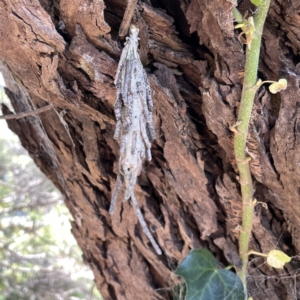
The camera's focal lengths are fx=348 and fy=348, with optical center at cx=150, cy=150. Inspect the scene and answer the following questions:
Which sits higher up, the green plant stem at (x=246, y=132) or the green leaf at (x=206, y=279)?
the green plant stem at (x=246, y=132)

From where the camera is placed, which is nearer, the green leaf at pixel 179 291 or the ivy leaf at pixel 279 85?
the ivy leaf at pixel 279 85

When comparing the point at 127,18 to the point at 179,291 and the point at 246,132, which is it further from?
the point at 179,291

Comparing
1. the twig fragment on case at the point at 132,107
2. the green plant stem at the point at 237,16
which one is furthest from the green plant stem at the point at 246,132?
the twig fragment on case at the point at 132,107

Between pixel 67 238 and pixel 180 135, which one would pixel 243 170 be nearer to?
pixel 180 135

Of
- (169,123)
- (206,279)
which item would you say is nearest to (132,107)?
(169,123)

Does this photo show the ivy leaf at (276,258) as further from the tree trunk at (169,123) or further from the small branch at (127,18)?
the small branch at (127,18)

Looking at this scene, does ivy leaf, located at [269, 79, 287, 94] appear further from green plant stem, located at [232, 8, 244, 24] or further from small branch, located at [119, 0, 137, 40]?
small branch, located at [119, 0, 137, 40]

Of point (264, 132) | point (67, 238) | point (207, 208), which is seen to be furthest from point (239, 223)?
point (67, 238)

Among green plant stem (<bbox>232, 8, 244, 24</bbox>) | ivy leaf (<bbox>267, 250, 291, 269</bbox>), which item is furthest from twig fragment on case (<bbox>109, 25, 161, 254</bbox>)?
ivy leaf (<bbox>267, 250, 291, 269</bbox>)
